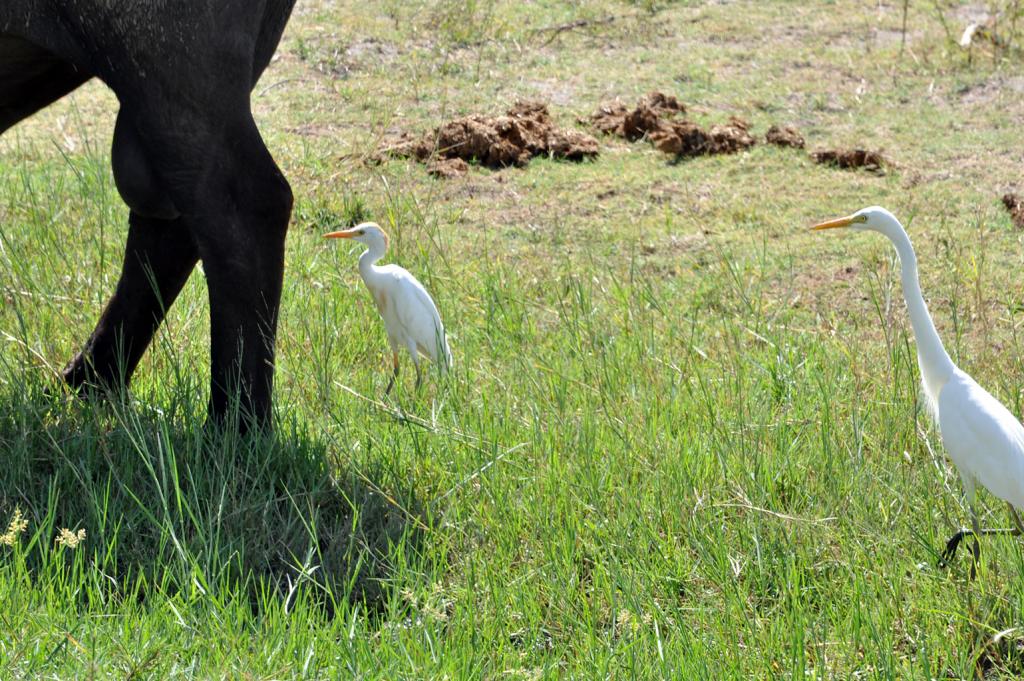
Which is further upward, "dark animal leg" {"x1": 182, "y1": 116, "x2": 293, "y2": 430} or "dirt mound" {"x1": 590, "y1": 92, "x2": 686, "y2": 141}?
"dark animal leg" {"x1": 182, "y1": 116, "x2": 293, "y2": 430}

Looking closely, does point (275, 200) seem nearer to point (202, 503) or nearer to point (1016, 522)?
point (202, 503)

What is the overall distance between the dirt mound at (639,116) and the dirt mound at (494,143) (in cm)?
25

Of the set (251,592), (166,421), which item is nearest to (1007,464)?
(251,592)

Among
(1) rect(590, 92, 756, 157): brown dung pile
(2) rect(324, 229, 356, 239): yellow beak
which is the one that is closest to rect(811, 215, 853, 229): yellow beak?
(2) rect(324, 229, 356, 239): yellow beak

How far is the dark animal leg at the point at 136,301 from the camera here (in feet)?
12.2

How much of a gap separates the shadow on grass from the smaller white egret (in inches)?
27.1

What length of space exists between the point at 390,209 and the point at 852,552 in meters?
3.02

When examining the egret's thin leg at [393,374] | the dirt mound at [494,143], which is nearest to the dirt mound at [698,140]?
the dirt mound at [494,143]

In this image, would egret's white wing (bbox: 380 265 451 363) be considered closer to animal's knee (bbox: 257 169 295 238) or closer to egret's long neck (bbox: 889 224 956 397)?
animal's knee (bbox: 257 169 295 238)

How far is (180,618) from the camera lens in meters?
2.60

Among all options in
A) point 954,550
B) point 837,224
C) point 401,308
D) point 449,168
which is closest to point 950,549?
point 954,550

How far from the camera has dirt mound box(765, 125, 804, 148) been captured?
6793mm

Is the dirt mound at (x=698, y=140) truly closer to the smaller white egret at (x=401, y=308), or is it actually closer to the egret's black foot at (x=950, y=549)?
the smaller white egret at (x=401, y=308)

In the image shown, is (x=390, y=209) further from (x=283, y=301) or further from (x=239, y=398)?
(x=239, y=398)
